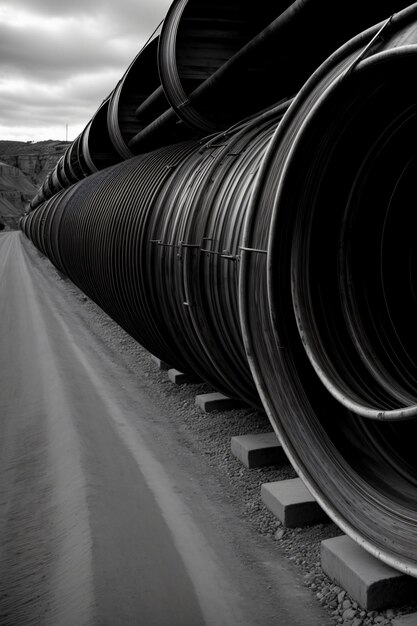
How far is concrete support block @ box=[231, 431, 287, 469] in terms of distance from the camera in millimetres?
3979

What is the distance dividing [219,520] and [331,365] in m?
1.26

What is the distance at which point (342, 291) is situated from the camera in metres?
3.03

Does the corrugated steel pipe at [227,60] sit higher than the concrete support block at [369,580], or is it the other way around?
the corrugated steel pipe at [227,60]

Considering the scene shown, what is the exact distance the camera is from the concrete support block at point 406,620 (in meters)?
2.31

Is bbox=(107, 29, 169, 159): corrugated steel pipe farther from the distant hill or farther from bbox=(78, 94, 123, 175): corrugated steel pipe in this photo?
the distant hill

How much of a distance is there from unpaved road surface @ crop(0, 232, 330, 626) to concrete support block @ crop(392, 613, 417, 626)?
0.30 meters

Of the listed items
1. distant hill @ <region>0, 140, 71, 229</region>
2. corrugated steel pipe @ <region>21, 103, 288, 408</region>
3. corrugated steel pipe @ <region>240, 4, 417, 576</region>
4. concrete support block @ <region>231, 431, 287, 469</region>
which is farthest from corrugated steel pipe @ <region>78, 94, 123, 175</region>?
distant hill @ <region>0, 140, 71, 229</region>

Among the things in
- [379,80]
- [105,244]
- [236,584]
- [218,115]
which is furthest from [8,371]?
[379,80]

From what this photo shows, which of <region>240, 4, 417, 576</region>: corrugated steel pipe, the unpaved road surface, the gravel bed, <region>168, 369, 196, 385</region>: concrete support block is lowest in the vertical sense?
the unpaved road surface

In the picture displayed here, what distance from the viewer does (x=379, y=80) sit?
2.49m

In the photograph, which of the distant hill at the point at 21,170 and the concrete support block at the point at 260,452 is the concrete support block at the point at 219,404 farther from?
the distant hill at the point at 21,170

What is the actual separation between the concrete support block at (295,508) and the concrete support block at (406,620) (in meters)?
0.90

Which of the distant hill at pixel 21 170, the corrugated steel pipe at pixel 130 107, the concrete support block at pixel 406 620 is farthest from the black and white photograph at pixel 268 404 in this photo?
the distant hill at pixel 21 170

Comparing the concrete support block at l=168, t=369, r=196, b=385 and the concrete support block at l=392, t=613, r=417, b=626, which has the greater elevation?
the concrete support block at l=168, t=369, r=196, b=385
